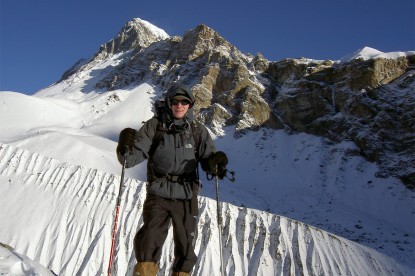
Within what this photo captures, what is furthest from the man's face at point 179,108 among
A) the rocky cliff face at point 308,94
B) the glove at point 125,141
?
the rocky cliff face at point 308,94

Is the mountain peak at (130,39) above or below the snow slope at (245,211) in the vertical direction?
above

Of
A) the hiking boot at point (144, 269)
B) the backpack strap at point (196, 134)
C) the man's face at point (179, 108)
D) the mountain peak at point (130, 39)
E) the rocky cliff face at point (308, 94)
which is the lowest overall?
the hiking boot at point (144, 269)

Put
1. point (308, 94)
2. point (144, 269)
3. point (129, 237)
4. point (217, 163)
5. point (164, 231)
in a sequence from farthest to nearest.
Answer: point (308, 94)
point (129, 237)
point (217, 163)
point (164, 231)
point (144, 269)

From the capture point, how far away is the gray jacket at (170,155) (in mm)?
5551

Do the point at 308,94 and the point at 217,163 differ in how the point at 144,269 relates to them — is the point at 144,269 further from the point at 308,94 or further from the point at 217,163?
the point at 308,94

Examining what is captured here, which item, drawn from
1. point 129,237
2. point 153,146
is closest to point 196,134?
point 153,146

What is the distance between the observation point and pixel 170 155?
564 centimetres

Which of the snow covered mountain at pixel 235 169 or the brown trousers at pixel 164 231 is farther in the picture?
the snow covered mountain at pixel 235 169

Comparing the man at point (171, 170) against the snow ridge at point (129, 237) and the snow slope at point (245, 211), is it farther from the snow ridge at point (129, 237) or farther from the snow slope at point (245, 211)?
the snow slope at point (245, 211)

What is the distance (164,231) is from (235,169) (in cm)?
6125

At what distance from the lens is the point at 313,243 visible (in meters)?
35.6

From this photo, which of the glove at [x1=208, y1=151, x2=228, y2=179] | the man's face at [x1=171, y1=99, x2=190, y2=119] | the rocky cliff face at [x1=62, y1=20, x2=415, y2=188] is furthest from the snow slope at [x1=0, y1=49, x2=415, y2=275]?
the man's face at [x1=171, y1=99, x2=190, y2=119]

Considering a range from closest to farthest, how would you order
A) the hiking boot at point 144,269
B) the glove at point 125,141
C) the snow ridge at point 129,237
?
1. the hiking boot at point 144,269
2. the glove at point 125,141
3. the snow ridge at point 129,237

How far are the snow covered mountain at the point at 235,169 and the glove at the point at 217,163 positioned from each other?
293 cm
